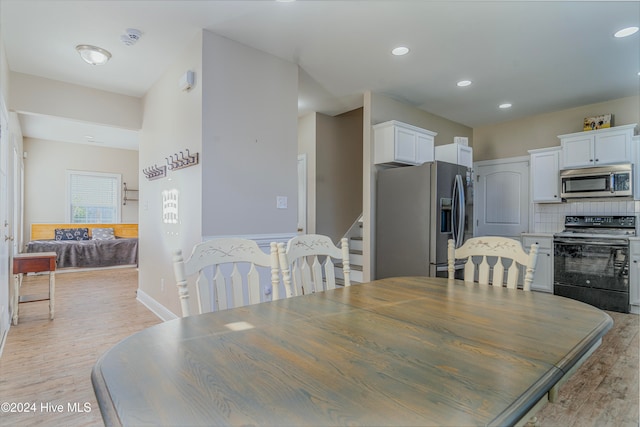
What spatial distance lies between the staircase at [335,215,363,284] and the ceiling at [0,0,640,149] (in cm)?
213

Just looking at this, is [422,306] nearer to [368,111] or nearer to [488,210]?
[368,111]

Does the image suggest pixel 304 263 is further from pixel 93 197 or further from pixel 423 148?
pixel 93 197

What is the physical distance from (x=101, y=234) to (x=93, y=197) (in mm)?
1018

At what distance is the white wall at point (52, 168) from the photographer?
6988 millimetres

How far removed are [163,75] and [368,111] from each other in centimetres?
242

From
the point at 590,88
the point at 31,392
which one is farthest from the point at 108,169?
the point at 590,88

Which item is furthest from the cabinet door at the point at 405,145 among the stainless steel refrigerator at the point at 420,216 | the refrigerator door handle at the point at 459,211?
the refrigerator door handle at the point at 459,211

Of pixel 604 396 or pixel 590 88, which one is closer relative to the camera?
pixel 604 396

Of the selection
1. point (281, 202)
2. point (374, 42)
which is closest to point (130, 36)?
point (281, 202)

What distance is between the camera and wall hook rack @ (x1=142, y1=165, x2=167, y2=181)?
12.0 ft

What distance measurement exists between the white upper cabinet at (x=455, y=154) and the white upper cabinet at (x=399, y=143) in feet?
1.03

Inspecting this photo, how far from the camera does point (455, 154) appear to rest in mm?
4605

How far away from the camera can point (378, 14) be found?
2621 mm

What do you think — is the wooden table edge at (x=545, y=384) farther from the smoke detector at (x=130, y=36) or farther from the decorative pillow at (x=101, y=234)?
the decorative pillow at (x=101, y=234)
